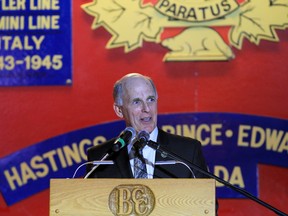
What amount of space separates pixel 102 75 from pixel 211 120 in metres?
0.66

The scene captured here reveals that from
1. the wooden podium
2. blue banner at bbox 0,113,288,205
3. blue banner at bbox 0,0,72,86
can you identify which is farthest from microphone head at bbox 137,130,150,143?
blue banner at bbox 0,0,72,86

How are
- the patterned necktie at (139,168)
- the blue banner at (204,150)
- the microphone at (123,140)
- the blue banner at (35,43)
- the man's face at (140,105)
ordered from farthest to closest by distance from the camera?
the blue banner at (35,43) < the blue banner at (204,150) < the man's face at (140,105) < the patterned necktie at (139,168) < the microphone at (123,140)

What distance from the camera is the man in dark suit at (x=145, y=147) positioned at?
250 cm

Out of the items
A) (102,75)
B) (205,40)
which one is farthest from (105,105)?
(205,40)

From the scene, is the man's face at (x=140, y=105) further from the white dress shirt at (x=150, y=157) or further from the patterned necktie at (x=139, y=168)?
the patterned necktie at (x=139, y=168)

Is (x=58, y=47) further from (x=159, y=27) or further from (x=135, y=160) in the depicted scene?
(x=135, y=160)

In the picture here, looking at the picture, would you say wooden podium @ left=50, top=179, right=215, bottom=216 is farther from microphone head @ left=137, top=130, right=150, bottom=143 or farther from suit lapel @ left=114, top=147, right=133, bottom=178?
suit lapel @ left=114, top=147, right=133, bottom=178

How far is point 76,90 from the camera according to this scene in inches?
140

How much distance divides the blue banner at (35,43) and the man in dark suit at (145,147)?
0.91 metres

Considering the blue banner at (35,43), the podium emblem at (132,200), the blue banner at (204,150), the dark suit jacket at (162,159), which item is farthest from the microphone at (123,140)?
the blue banner at (35,43)

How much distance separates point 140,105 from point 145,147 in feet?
0.59

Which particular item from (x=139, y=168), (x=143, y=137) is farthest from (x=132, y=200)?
(x=139, y=168)

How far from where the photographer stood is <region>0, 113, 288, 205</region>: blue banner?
3383 millimetres

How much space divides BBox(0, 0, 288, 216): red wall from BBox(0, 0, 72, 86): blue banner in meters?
0.05
